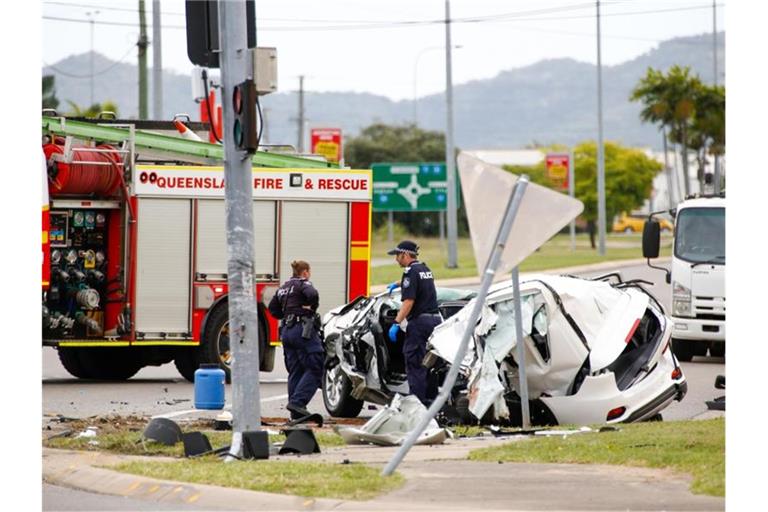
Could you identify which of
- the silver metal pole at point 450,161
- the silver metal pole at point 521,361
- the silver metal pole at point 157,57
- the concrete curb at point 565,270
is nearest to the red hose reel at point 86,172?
the silver metal pole at point 521,361

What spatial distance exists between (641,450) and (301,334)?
469 cm

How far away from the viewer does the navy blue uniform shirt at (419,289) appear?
1477cm

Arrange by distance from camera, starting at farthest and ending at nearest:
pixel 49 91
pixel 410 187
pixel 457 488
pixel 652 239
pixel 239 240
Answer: pixel 49 91, pixel 410 187, pixel 652 239, pixel 239 240, pixel 457 488

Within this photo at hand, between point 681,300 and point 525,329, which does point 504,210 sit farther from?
point 681,300

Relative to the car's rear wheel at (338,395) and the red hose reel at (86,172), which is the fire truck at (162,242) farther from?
the car's rear wheel at (338,395)

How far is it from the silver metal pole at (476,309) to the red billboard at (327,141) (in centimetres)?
4963

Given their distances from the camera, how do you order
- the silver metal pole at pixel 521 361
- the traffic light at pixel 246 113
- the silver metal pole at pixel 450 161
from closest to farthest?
the traffic light at pixel 246 113 < the silver metal pole at pixel 521 361 < the silver metal pole at pixel 450 161

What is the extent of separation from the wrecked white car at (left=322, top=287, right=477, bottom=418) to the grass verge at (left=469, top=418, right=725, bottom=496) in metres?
3.34

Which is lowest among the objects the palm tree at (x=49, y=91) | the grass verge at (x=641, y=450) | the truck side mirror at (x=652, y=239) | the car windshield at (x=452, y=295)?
the grass verge at (x=641, y=450)

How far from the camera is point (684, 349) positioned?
75.1 feet

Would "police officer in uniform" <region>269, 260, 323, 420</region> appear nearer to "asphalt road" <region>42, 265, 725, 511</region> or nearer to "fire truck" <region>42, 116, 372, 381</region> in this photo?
"asphalt road" <region>42, 265, 725, 511</region>

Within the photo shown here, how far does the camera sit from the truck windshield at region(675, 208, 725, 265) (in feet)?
73.4

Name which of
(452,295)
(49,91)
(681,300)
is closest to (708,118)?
(49,91)

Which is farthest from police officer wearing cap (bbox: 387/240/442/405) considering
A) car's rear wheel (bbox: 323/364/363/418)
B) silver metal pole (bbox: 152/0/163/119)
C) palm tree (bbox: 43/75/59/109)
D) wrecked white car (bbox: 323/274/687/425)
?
palm tree (bbox: 43/75/59/109)
